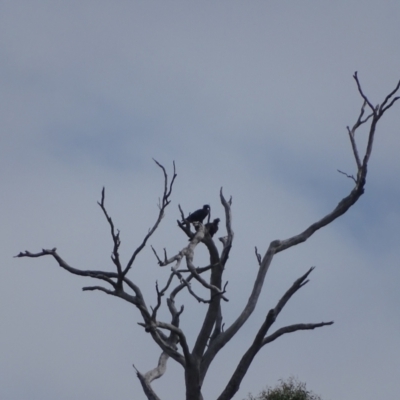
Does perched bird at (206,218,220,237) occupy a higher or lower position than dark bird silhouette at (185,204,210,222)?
lower

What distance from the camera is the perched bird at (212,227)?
33.3 feet

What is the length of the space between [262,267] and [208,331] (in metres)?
0.95

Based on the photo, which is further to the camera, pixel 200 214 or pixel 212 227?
pixel 200 214

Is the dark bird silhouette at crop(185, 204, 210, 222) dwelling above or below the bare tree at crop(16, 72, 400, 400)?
above

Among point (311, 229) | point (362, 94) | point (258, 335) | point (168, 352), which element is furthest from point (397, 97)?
point (168, 352)

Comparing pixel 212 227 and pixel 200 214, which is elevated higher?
pixel 200 214

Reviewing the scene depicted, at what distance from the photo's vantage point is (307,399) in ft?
66.1

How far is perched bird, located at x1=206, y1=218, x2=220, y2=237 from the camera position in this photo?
33.3 ft

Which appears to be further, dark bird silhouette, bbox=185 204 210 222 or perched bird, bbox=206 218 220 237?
dark bird silhouette, bbox=185 204 210 222

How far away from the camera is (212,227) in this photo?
10.4 meters

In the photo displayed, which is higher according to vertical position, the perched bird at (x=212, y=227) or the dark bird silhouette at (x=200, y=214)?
the dark bird silhouette at (x=200, y=214)

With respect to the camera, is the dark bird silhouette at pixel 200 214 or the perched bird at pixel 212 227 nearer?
the perched bird at pixel 212 227

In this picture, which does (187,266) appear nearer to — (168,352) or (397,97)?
(168,352)

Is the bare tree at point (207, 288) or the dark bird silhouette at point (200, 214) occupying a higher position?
the dark bird silhouette at point (200, 214)
